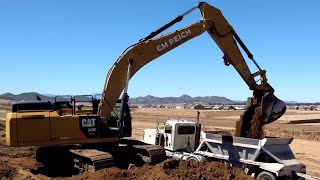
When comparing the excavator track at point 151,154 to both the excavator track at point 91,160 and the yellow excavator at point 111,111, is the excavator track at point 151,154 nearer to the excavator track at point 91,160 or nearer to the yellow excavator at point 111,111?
the yellow excavator at point 111,111

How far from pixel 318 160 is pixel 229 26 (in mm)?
9478

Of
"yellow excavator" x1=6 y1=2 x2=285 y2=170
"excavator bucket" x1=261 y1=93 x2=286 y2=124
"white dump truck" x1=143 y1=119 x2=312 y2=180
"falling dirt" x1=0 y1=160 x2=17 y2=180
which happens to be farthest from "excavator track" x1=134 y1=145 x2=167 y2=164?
"falling dirt" x1=0 y1=160 x2=17 y2=180

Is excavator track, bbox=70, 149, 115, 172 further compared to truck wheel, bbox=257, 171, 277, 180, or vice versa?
excavator track, bbox=70, 149, 115, 172

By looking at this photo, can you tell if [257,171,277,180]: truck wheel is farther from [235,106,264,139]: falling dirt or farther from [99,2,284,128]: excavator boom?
[99,2,284,128]: excavator boom

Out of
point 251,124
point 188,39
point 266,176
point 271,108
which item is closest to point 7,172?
point 188,39

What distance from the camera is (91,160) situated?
1394 centimetres

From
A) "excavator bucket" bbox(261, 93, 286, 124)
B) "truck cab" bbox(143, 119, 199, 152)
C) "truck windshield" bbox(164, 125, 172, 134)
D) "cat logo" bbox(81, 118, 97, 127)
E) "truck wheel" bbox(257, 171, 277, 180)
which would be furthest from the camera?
"truck windshield" bbox(164, 125, 172, 134)

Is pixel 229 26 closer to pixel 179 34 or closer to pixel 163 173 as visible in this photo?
pixel 179 34

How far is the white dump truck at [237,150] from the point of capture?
45.8ft

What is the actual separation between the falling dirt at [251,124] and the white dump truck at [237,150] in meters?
1.13

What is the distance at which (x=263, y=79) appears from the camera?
16812mm

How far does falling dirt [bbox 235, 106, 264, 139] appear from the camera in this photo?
15945mm

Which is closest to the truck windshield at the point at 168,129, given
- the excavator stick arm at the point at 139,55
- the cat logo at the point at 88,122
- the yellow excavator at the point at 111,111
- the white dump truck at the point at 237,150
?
the white dump truck at the point at 237,150

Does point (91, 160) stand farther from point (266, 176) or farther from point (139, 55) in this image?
point (266, 176)
